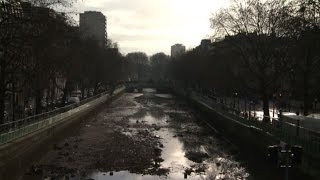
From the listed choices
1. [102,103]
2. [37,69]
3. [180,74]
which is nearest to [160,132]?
[37,69]

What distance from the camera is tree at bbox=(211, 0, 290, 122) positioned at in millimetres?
56969

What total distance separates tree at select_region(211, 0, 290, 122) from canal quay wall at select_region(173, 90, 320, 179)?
4196 millimetres

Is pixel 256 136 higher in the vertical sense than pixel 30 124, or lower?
lower

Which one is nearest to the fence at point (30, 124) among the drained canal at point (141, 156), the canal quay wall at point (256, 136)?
the drained canal at point (141, 156)

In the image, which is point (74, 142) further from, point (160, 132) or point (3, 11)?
point (3, 11)

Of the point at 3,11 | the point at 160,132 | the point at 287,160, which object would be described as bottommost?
the point at 160,132

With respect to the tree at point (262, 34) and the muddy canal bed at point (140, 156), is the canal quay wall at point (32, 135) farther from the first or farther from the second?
the tree at point (262, 34)

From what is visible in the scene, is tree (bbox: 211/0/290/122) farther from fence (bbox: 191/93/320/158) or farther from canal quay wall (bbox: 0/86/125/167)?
canal quay wall (bbox: 0/86/125/167)

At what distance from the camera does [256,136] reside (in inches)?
1794

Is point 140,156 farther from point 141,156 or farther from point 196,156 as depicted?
point 196,156

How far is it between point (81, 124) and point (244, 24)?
2563cm

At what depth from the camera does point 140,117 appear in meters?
85.9

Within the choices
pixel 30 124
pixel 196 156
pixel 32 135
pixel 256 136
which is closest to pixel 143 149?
pixel 196 156

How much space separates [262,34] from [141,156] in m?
22.8
